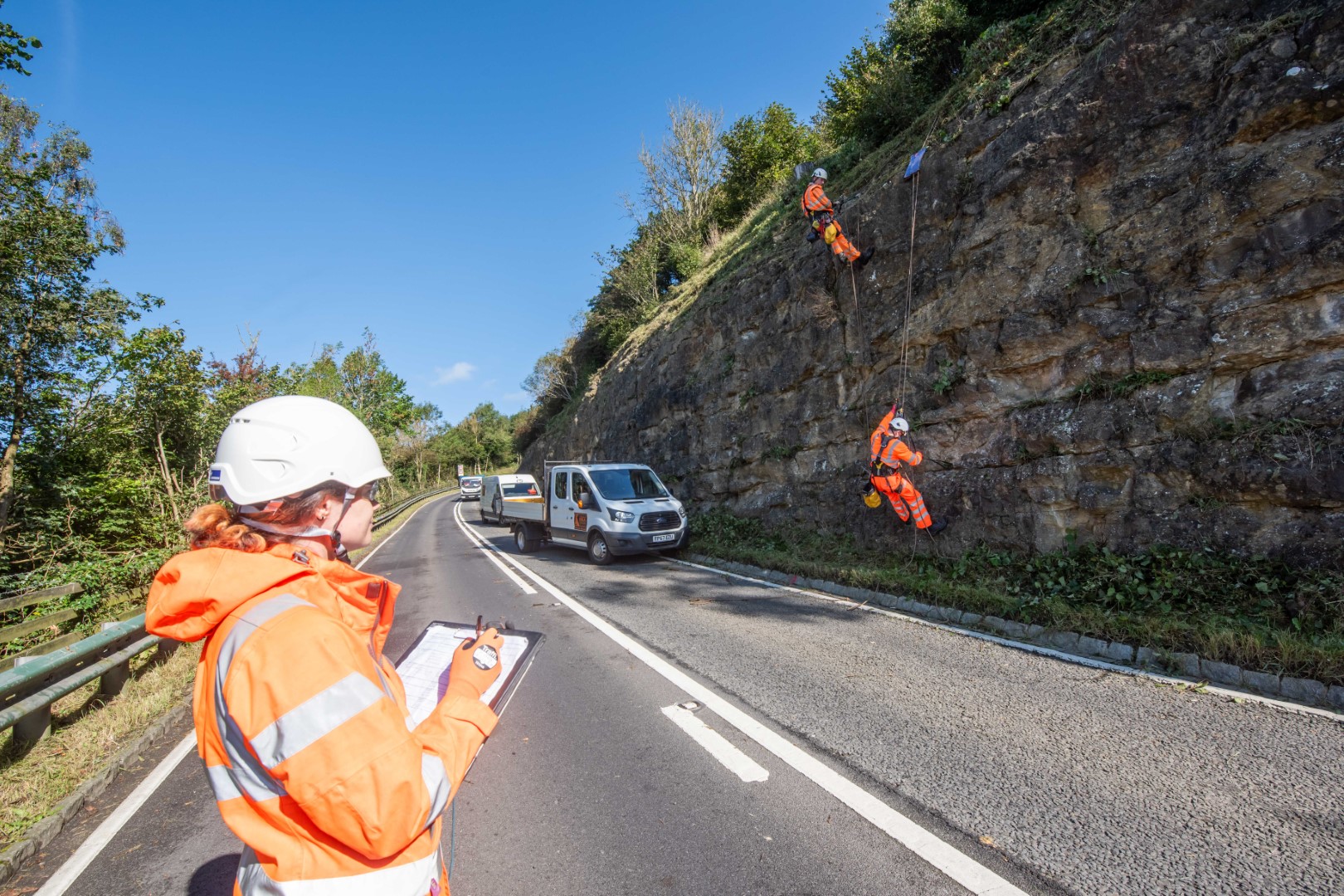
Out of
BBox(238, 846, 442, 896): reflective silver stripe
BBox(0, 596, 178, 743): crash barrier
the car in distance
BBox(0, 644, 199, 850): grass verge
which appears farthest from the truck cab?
the car in distance

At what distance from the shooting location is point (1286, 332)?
570 centimetres

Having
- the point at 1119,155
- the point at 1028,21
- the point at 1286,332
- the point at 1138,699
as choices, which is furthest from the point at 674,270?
the point at 1138,699

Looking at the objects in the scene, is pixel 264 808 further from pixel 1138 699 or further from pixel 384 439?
pixel 384 439

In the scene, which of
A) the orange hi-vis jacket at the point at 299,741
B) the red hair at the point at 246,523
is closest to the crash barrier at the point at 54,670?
the red hair at the point at 246,523

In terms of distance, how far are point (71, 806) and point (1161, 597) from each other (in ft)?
28.0

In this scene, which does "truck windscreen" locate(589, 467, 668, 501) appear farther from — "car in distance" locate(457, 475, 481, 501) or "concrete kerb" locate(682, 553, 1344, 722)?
"car in distance" locate(457, 475, 481, 501)

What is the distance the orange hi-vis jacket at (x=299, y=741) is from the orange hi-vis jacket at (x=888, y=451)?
7.57 meters

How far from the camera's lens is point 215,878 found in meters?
3.03

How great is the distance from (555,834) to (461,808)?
67 cm

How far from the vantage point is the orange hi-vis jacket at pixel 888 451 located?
26.7 feet

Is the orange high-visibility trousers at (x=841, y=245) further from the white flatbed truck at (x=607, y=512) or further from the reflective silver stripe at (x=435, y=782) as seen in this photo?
the reflective silver stripe at (x=435, y=782)

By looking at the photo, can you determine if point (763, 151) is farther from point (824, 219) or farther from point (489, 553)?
point (489, 553)

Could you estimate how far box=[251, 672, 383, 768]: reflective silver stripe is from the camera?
118 cm

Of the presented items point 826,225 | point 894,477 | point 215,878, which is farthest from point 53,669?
point 826,225
